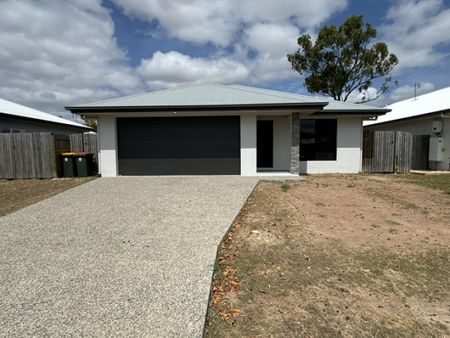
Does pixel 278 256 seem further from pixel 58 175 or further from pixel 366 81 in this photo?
pixel 366 81

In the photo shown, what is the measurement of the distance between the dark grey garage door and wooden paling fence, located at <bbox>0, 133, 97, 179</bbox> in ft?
9.51

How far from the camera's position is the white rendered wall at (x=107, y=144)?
37.7 feet

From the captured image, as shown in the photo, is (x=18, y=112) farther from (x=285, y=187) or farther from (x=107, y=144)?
(x=285, y=187)

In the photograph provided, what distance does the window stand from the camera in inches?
507

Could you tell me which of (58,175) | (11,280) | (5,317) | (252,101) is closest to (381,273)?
(5,317)

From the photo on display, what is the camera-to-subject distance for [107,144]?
37.9ft

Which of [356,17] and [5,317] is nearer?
[5,317]

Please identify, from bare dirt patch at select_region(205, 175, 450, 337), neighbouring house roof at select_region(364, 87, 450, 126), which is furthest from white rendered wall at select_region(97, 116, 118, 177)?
neighbouring house roof at select_region(364, 87, 450, 126)

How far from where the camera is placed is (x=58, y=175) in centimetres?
1180

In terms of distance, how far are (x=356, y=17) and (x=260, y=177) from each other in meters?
21.7

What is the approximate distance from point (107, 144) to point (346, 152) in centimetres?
1082

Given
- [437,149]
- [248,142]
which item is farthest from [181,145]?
[437,149]

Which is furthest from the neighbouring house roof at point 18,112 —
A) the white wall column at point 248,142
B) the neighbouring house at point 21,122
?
the white wall column at point 248,142

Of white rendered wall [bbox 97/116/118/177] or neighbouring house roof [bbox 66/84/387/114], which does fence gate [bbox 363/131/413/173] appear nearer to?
neighbouring house roof [bbox 66/84/387/114]
